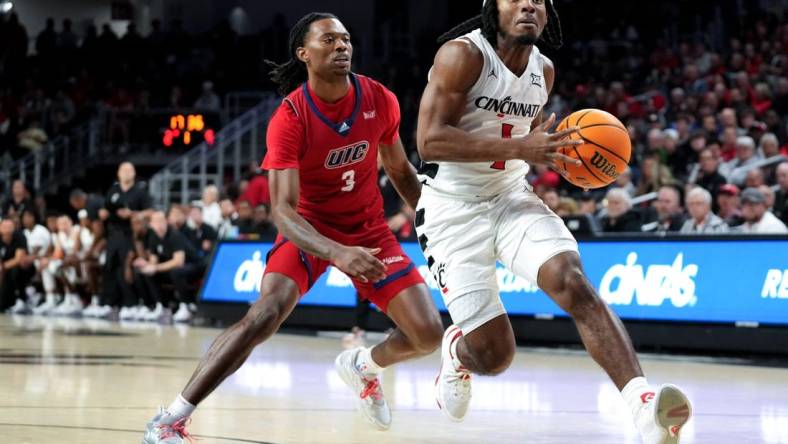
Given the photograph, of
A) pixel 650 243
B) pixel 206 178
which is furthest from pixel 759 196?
pixel 206 178

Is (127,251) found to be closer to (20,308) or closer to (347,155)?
(20,308)

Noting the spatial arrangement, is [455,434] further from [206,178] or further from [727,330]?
[206,178]

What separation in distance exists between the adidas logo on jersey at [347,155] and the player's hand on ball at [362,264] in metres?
0.97

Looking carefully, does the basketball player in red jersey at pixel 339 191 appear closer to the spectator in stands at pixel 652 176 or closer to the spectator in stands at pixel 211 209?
the spectator in stands at pixel 652 176

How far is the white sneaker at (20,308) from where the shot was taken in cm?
2121

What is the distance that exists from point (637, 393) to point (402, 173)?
2130mm

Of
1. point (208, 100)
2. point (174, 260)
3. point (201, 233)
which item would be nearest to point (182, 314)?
point (174, 260)

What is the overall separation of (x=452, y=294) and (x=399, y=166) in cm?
99

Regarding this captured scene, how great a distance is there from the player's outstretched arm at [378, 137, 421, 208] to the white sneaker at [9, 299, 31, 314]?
1548 cm

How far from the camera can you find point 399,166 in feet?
22.4

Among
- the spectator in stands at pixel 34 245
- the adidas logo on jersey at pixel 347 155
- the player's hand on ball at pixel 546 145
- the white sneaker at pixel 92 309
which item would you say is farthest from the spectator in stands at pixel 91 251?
the player's hand on ball at pixel 546 145

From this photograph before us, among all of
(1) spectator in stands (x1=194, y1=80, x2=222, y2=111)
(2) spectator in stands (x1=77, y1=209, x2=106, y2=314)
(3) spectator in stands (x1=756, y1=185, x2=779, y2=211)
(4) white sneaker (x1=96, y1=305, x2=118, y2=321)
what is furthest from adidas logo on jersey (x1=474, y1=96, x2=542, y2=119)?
(1) spectator in stands (x1=194, y1=80, x2=222, y2=111)

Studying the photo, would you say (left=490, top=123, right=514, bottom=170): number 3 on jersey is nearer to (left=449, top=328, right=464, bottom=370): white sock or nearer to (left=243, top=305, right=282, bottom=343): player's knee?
(left=449, top=328, right=464, bottom=370): white sock

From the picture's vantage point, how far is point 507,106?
6008mm
